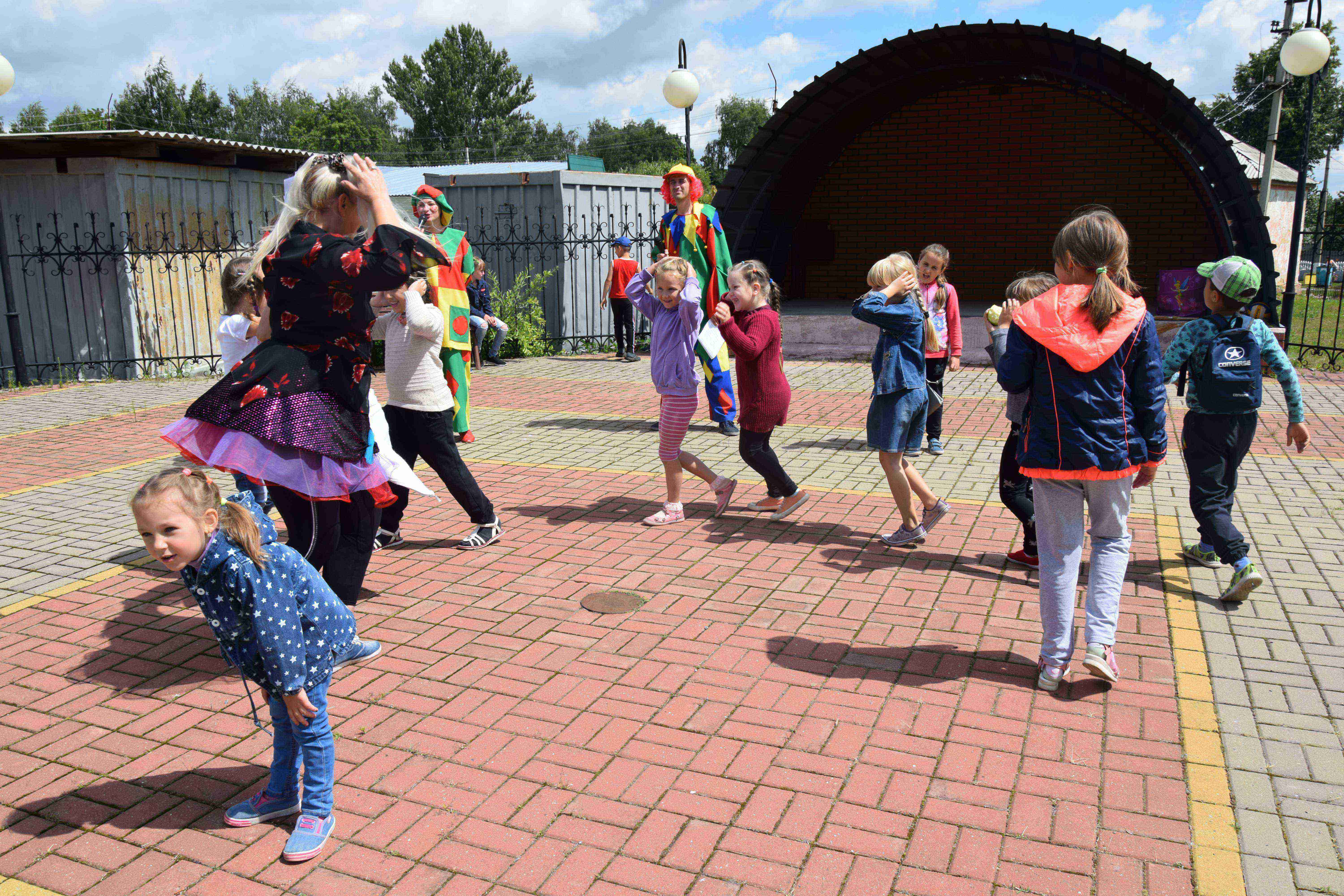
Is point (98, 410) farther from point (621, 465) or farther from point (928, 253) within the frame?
point (928, 253)

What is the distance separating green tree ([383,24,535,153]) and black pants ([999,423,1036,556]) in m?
91.5

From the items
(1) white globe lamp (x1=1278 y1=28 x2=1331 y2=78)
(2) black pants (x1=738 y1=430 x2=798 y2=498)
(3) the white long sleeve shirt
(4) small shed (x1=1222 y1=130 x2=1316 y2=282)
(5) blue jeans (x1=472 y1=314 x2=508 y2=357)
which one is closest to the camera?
(3) the white long sleeve shirt

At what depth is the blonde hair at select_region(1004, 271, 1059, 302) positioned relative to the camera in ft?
16.5

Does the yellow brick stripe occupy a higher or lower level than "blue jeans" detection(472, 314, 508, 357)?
lower

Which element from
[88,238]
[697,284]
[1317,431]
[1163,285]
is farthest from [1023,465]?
[88,238]

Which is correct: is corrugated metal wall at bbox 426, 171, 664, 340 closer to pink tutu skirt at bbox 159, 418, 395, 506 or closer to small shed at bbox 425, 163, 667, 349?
small shed at bbox 425, 163, 667, 349

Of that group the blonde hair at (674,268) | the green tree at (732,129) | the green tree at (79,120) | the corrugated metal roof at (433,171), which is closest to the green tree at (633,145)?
the green tree at (732,129)

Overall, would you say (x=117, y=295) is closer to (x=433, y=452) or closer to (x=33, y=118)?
(x=433, y=452)

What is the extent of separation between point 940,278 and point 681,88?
8249 millimetres

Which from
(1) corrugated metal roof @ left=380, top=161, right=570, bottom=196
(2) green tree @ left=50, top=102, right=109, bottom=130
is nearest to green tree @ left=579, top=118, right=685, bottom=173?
(2) green tree @ left=50, top=102, right=109, bottom=130

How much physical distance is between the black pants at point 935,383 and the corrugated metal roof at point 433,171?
37.7 feet

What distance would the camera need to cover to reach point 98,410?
10438 millimetres

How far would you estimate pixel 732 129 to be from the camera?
382 feet

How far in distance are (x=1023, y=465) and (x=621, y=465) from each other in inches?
173
